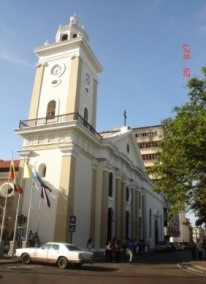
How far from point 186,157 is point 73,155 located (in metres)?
10.4

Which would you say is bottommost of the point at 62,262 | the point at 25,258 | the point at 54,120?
the point at 62,262

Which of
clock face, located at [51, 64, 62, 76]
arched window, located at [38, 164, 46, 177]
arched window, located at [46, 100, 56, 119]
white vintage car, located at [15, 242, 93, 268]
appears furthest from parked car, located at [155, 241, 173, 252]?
white vintage car, located at [15, 242, 93, 268]

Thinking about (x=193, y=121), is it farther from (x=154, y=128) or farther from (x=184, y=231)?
(x=184, y=231)

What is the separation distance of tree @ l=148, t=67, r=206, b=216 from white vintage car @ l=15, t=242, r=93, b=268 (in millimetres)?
7518

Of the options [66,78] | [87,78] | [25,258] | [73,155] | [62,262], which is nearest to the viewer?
[62,262]

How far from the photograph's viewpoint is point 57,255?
18234 millimetres

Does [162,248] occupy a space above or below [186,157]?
below

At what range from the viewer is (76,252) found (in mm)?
17891

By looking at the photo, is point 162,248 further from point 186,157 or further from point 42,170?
point 186,157

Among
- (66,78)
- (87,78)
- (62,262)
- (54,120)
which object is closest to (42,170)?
(54,120)

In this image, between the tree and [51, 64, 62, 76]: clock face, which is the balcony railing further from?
the tree

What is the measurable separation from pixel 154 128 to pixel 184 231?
118 ft

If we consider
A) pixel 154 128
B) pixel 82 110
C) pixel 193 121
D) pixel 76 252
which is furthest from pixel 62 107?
pixel 154 128

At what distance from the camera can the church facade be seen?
89.3 ft
